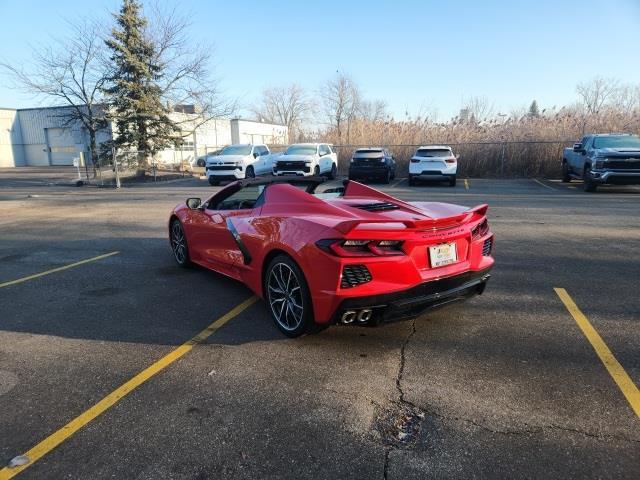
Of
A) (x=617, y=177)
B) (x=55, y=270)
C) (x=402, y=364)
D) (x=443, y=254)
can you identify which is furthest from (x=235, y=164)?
(x=402, y=364)

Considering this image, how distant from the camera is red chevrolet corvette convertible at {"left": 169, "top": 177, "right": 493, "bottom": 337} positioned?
11.4 feet

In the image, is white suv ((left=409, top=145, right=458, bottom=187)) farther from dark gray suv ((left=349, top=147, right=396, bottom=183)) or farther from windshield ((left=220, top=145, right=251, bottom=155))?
windshield ((left=220, top=145, right=251, bottom=155))

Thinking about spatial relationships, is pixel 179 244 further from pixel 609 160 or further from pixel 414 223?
pixel 609 160

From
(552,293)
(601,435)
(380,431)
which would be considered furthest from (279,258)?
(552,293)

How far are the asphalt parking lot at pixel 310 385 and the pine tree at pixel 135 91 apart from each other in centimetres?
2373

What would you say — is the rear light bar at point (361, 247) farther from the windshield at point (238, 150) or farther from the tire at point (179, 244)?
the windshield at point (238, 150)

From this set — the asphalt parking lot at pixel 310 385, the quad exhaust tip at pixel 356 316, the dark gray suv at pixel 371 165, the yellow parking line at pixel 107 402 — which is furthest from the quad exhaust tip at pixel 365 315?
the dark gray suv at pixel 371 165

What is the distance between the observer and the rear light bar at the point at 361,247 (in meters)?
3.47

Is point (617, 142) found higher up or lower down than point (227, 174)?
higher up

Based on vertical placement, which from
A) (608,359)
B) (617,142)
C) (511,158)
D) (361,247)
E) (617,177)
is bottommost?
(608,359)

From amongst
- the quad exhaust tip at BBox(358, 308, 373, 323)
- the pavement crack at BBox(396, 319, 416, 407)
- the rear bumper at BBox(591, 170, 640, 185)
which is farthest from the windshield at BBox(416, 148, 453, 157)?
the quad exhaust tip at BBox(358, 308, 373, 323)

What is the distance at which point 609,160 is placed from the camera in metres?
15.2

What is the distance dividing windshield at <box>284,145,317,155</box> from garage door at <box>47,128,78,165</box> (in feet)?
114

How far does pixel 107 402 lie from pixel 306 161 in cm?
1845
